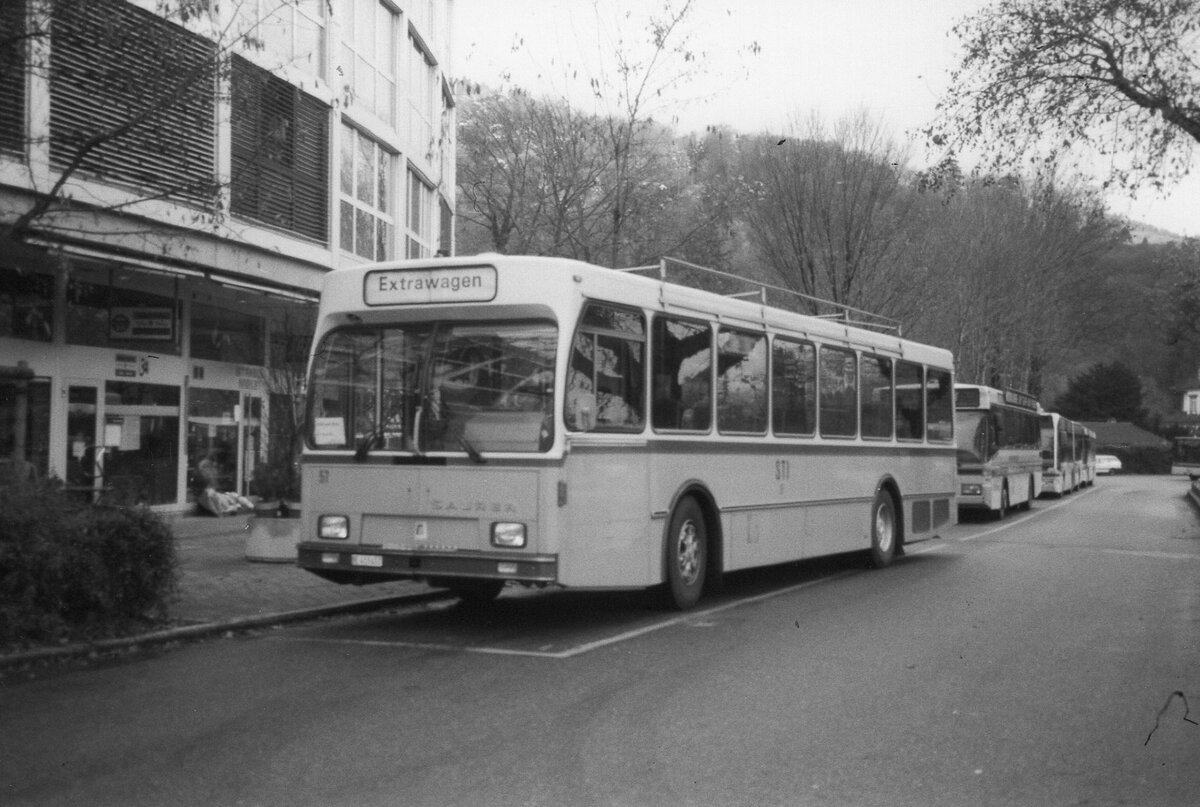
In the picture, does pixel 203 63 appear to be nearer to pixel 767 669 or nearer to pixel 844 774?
pixel 767 669

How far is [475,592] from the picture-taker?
39.0 ft

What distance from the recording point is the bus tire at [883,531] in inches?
622

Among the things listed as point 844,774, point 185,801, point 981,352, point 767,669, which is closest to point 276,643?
point 767,669

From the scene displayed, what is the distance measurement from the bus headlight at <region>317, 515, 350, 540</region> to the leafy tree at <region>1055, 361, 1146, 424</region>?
344 ft

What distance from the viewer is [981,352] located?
46875 millimetres

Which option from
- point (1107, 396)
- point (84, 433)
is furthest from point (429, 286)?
point (1107, 396)

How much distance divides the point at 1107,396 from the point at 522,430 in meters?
108

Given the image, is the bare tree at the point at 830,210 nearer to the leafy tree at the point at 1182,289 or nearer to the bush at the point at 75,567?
the leafy tree at the point at 1182,289

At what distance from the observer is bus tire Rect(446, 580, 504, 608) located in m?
11.2

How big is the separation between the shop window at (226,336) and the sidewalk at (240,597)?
6.98m

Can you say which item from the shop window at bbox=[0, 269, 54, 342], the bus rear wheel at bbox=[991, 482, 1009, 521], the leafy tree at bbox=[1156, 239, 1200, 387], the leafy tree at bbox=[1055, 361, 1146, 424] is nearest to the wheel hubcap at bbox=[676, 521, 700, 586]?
the shop window at bbox=[0, 269, 54, 342]

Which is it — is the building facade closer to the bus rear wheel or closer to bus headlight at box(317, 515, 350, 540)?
bus headlight at box(317, 515, 350, 540)

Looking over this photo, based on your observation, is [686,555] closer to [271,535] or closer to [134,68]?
[271,535]

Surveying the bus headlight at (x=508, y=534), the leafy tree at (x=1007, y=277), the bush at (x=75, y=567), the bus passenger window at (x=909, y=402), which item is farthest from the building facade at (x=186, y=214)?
the leafy tree at (x=1007, y=277)
